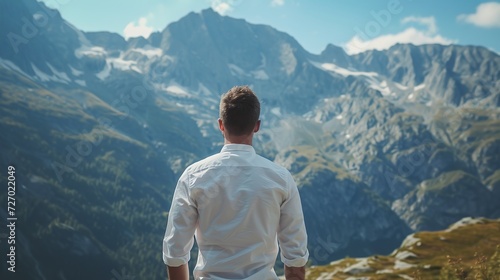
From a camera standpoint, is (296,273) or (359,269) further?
(359,269)

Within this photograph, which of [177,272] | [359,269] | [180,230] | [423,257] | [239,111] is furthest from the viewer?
[423,257]

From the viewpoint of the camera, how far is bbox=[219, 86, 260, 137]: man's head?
5.34 m

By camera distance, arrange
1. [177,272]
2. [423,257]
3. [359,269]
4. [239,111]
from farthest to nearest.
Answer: [423,257] < [359,269] < [239,111] < [177,272]

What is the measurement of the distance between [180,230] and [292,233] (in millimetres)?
1599

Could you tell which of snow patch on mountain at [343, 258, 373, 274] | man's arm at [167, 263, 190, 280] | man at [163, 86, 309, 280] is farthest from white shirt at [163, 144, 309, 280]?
snow patch on mountain at [343, 258, 373, 274]

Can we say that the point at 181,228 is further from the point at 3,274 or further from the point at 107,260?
the point at 107,260

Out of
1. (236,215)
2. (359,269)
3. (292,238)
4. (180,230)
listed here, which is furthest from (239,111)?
(359,269)

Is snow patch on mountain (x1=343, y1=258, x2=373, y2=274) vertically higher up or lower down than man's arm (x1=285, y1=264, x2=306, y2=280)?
lower down

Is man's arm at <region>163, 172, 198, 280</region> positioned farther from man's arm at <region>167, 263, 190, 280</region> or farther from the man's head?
the man's head

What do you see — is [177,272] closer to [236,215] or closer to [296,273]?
[236,215]

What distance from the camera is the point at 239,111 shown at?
17.5 ft

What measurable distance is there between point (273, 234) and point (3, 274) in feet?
597

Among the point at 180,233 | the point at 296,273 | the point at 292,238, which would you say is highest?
the point at 180,233

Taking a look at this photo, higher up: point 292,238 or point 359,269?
point 292,238
